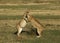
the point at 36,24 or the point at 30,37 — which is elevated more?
the point at 36,24

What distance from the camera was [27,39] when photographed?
11203mm

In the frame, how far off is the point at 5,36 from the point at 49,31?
88.0 inches

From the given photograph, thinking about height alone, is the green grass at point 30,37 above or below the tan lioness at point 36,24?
below

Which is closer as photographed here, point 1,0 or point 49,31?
point 49,31

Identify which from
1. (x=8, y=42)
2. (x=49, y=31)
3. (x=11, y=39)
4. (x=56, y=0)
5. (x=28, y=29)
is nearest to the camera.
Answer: (x=8, y=42)

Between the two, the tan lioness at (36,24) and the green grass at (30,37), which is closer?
the green grass at (30,37)

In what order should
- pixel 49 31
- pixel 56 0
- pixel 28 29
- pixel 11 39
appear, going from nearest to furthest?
pixel 11 39
pixel 28 29
pixel 49 31
pixel 56 0

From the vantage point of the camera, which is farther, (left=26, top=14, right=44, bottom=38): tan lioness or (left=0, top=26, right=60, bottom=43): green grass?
(left=26, top=14, right=44, bottom=38): tan lioness

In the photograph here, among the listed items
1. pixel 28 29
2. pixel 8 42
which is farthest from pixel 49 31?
pixel 8 42

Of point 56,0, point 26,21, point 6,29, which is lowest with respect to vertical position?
point 56,0

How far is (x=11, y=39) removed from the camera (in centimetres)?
1120

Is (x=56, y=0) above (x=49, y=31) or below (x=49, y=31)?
below

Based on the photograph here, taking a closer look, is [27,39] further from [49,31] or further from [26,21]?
[49,31]

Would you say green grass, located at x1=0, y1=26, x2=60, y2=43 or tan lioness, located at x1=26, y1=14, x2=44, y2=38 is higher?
tan lioness, located at x1=26, y1=14, x2=44, y2=38
